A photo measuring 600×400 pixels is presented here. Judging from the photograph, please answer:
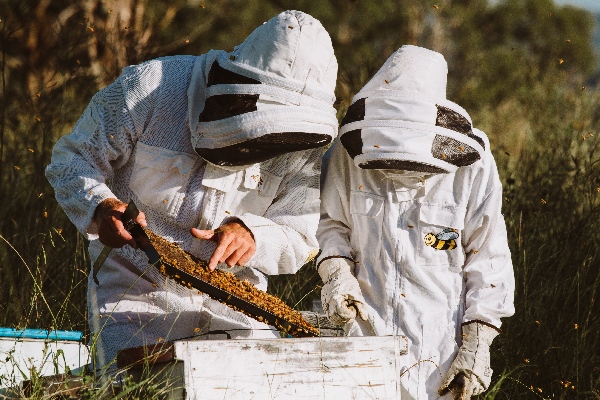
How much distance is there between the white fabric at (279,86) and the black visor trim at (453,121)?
51cm

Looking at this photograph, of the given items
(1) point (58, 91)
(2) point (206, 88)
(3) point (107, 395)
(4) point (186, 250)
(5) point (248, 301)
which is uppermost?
(1) point (58, 91)

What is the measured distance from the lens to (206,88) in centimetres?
316

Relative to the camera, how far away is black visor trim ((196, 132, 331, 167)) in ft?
10.1

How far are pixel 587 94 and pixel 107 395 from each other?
21.5 feet

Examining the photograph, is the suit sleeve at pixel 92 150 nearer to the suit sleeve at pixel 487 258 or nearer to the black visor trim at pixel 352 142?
the black visor trim at pixel 352 142

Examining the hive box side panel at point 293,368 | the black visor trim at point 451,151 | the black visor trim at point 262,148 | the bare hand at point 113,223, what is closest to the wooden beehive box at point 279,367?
the hive box side panel at point 293,368

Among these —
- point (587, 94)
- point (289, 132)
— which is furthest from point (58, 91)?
point (587, 94)

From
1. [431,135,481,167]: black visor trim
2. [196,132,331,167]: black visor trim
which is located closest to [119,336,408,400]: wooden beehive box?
[196,132,331,167]: black visor trim

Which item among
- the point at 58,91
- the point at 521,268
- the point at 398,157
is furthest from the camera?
the point at 58,91

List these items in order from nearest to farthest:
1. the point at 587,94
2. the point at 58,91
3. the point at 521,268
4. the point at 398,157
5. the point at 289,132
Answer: the point at 289,132 → the point at 398,157 → the point at 521,268 → the point at 58,91 → the point at 587,94

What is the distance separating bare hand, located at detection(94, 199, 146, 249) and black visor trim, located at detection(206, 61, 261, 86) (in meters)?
0.62

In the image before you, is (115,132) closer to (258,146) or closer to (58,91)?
(258,146)

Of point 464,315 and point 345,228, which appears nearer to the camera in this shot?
point 464,315

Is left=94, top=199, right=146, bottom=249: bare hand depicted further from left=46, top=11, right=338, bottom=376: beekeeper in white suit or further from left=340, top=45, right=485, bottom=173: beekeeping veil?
left=340, top=45, right=485, bottom=173: beekeeping veil
